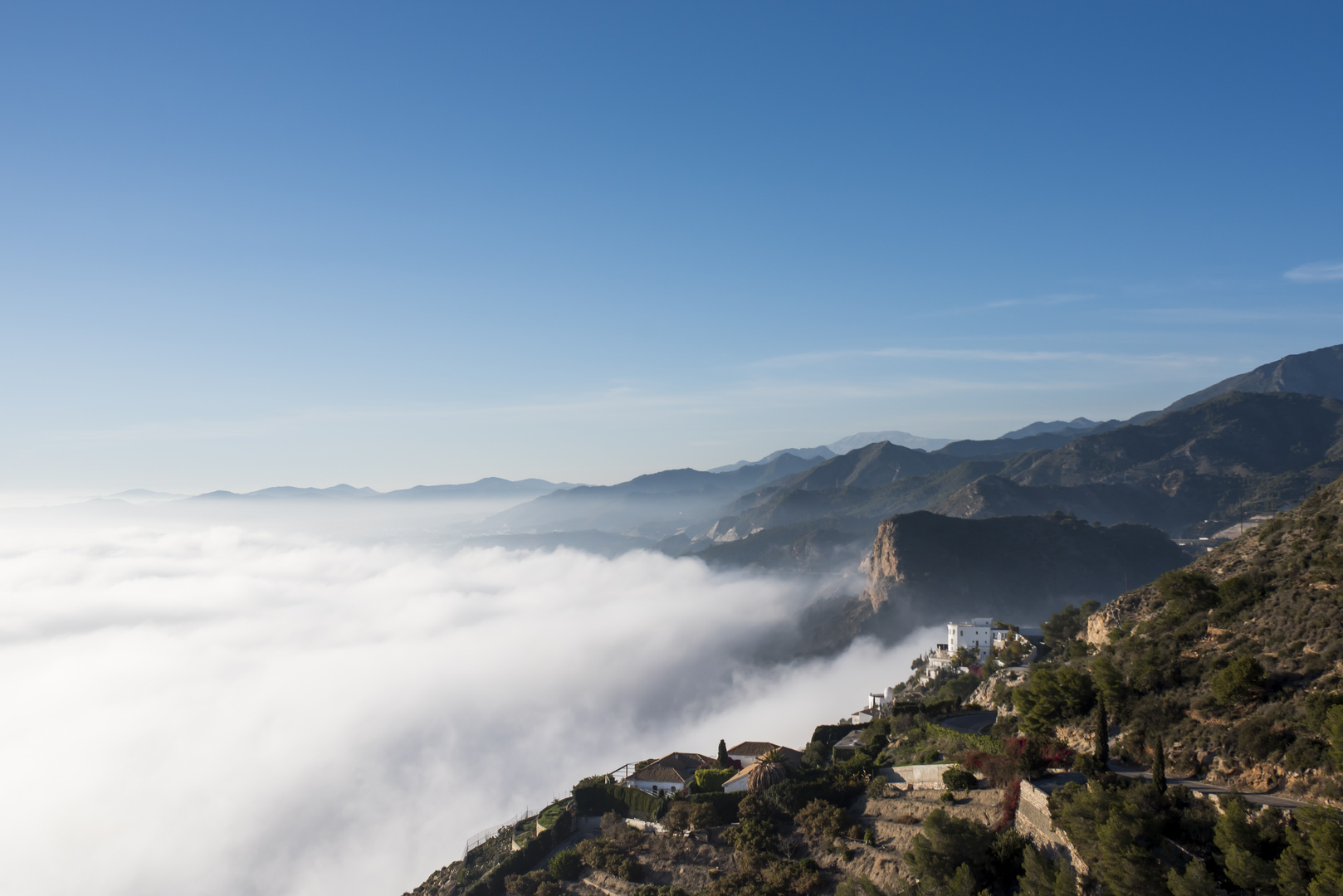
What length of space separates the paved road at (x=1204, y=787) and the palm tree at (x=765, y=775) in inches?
554

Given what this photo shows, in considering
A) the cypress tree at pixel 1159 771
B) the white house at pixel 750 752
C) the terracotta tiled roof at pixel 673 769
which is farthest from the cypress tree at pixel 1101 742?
the white house at pixel 750 752

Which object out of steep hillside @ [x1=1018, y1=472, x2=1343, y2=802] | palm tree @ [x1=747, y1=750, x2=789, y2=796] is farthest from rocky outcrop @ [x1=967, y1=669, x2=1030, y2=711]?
palm tree @ [x1=747, y1=750, x2=789, y2=796]

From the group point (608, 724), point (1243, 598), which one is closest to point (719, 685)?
point (608, 724)

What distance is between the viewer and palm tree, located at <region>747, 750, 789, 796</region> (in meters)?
32.0

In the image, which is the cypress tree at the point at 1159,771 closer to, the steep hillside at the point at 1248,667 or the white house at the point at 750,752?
the steep hillside at the point at 1248,667

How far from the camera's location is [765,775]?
107 feet

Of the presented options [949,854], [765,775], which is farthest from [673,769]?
[949,854]

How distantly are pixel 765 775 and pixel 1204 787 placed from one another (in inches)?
708

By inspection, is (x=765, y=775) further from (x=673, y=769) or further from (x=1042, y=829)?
(x=1042, y=829)

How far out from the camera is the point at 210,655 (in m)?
197

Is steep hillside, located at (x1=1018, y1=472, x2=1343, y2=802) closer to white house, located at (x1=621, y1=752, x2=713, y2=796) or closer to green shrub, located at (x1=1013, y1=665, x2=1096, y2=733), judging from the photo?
green shrub, located at (x1=1013, y1=665, x2=1096, y2=733)

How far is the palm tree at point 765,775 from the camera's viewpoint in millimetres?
32000

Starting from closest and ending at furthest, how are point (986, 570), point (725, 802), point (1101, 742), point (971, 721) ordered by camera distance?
point (1101, 742)
point (725, 802)
point (971, 721)
point (986, 570)

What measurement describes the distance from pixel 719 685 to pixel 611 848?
102 meters
